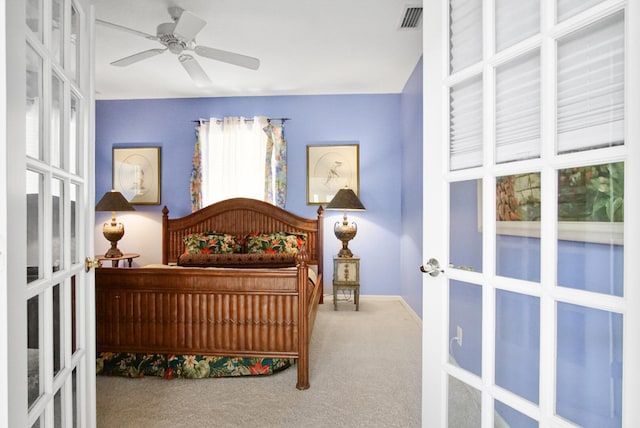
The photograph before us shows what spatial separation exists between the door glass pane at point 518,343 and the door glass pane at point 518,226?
0.08 m

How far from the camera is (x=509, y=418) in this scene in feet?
3.21

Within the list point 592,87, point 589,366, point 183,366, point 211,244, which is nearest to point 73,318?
point 183,366

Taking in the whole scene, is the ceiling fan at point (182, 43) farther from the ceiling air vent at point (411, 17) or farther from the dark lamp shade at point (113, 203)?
the dark lamp shade at point (113, 203)

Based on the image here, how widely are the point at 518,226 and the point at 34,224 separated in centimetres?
147

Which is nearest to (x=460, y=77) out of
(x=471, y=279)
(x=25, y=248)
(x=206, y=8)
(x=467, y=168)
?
(x=467, y=168)

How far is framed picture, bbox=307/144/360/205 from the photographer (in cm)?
426

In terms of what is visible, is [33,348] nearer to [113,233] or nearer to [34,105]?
[34,105]

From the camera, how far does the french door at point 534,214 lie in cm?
76

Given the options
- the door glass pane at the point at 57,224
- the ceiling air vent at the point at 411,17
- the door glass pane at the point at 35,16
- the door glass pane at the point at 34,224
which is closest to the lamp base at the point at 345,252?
the ceiling air vent at the point at 411,17

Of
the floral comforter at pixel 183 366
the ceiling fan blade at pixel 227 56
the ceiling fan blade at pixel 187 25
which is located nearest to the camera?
the ceiling fan blade at pixel 187 25

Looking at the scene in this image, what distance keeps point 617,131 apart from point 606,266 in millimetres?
327

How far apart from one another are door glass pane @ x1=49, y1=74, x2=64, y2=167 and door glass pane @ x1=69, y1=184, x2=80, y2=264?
15 centimetres

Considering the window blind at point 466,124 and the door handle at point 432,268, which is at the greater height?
the window blind at point 466,124

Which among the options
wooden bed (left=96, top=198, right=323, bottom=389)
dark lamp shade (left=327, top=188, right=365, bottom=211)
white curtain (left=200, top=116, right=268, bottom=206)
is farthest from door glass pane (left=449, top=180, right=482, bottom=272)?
white curtain (left=200, top=116, right=268, bottom=206)
